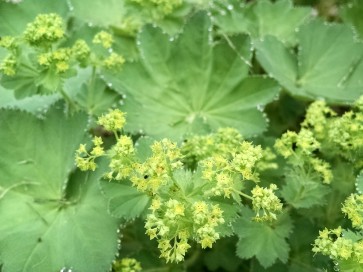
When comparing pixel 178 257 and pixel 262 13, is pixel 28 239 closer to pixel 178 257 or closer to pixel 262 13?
pixel 178 257

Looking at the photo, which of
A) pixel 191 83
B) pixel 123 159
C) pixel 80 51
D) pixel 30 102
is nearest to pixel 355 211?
pixel 123 159

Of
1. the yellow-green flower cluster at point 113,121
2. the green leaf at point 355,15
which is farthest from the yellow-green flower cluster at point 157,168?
the green leaf at point 355,15

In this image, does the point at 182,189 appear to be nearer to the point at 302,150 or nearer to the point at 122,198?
the point at 122,198

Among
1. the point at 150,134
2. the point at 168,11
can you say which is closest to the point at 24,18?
the point at 168,11

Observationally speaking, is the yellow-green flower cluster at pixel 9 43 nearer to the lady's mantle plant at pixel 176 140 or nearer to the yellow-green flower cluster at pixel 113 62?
the lady's mantle plant at pixel 176 140

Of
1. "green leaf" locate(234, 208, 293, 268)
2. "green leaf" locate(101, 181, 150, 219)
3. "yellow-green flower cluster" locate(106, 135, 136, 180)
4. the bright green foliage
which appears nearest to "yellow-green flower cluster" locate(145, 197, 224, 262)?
the bright green foliage

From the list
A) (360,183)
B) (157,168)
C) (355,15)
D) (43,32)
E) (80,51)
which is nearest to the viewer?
(157,168)
